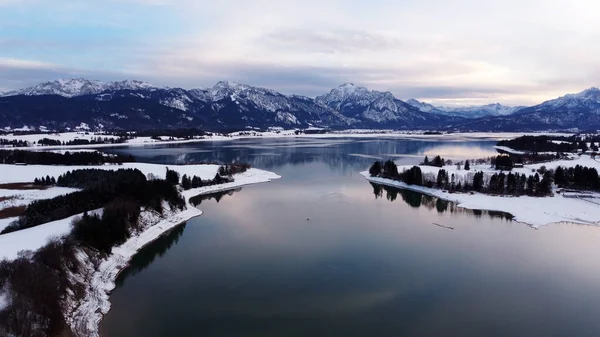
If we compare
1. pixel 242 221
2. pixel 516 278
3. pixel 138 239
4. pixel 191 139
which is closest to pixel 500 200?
pixel 516 278

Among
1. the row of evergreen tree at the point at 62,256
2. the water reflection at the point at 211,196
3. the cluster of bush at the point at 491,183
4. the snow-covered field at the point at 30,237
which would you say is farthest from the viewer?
the cluster of bush at the point at 491,183

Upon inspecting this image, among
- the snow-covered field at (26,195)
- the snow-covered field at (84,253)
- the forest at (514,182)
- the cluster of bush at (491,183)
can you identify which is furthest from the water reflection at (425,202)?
the snow-covered field at (26,195)

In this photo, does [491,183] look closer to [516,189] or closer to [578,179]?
[516,189]

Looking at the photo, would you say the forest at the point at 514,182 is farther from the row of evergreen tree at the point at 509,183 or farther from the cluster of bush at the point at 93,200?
the cluster of bush at the point at 93,200

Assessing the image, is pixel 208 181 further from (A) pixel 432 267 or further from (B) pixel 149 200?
(A) pixel 432 267

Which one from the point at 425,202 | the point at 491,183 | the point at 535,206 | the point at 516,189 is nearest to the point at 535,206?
the point at 535,206
